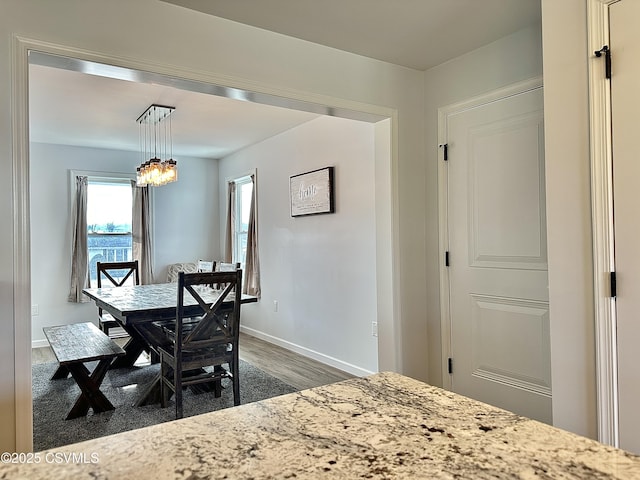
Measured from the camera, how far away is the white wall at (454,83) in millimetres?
2629

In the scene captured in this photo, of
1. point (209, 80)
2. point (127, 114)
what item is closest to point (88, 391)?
point (209, 80)

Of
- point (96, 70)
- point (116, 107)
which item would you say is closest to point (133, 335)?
point (116, 107)

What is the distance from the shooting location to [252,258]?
557cm

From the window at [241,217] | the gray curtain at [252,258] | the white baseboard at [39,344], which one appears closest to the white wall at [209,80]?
the gray curtain at [252,258]

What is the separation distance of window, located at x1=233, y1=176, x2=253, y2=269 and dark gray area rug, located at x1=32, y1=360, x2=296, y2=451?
2143mm

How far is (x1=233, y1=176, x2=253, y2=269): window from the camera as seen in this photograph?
599 cm

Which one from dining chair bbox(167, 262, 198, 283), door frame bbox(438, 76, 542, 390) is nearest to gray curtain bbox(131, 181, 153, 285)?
dining chair bbox(167, 262, 198, 283)

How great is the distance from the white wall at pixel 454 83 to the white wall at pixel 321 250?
633 millimetres

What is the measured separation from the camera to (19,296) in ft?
6.32

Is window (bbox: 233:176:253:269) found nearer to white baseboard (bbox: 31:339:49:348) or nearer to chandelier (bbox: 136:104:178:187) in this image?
chandelier (bbox: 136:104:178:187)

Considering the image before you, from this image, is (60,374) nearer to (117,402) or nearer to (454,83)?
(117,402)

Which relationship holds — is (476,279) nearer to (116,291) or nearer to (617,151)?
(617,151)

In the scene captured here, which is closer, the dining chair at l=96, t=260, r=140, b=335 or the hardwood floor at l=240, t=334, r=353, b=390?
the hardwood floor at l=240, t=334, r=353, b=390

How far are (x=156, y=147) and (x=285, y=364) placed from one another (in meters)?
3.28
